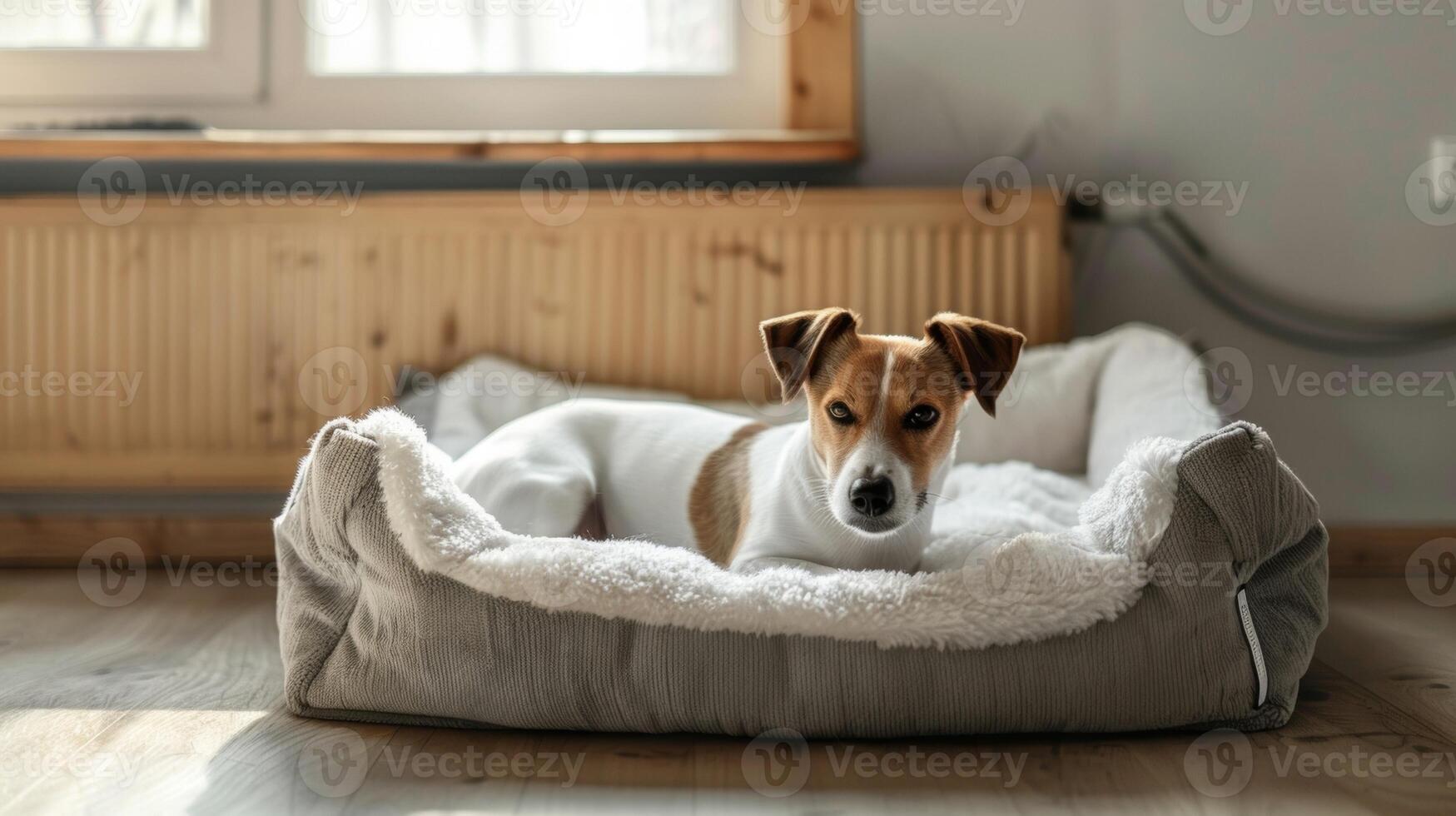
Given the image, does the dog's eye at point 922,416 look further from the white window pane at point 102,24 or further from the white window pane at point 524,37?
the white window pane at point 102,24

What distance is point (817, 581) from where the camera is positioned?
150 centimetres

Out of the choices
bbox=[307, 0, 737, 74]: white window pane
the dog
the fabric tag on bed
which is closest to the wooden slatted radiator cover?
bbox=[307, 0, 737, 74]: white window pane

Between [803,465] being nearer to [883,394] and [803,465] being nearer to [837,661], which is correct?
[883,394]

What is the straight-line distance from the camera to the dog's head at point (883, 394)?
164 centimetres

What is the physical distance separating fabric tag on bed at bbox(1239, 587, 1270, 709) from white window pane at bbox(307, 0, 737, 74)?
2.24 meters

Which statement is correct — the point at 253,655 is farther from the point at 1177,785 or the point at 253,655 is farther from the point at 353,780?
the point at 1177,785

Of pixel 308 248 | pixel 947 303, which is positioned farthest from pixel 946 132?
pixel 308 248

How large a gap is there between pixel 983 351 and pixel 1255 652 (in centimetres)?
61

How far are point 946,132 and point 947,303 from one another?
538 mm

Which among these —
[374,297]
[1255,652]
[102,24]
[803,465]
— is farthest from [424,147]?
[1255,652]

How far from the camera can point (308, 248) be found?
280 cm

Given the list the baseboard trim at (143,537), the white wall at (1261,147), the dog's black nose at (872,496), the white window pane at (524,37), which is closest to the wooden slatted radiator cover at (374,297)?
the baseboard trim at (143,537)

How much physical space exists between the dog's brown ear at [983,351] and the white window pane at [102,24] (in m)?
2.57

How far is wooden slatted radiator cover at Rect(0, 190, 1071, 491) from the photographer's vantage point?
2783mm
